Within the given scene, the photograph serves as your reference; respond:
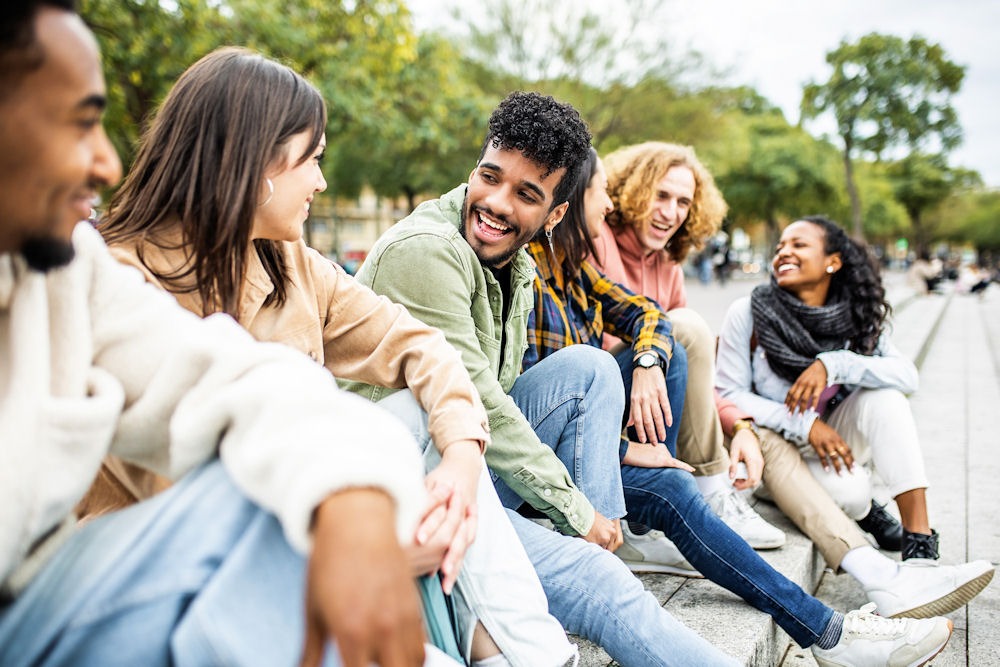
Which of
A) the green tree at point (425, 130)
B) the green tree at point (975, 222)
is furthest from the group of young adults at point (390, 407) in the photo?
the green tree at point (975, 222)

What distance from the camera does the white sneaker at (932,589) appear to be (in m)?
2.55

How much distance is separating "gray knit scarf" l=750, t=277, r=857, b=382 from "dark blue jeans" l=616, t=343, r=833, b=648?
120cm

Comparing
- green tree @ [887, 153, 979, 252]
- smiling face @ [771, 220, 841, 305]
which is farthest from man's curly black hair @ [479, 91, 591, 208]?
green tree @ [887, 153, 979, 252]

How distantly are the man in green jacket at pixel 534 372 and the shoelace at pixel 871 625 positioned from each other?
762mm

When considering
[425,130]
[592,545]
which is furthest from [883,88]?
[592,545]

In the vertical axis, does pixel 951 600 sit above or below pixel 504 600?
below

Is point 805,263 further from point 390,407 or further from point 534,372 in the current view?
point 390,407

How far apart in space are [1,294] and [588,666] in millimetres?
1720

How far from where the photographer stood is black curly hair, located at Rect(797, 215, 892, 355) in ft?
11.6

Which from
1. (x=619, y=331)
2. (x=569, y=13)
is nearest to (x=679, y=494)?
(x=619, y=331)

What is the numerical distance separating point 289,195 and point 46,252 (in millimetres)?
816

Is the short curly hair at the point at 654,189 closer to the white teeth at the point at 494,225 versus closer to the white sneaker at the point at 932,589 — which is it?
the white teeth at the point at 494,225

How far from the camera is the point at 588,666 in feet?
6.80

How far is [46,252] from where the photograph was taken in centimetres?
94
